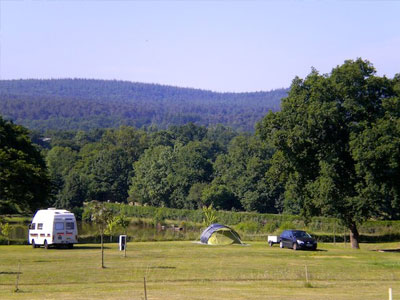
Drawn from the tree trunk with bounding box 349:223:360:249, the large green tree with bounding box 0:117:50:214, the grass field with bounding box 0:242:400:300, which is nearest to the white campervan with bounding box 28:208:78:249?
the grass field with bounding box 0:242:400:300

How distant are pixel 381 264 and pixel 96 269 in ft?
51.6

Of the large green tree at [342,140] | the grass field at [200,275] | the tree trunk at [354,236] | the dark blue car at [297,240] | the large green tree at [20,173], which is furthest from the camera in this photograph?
the large green tree at [20,173]

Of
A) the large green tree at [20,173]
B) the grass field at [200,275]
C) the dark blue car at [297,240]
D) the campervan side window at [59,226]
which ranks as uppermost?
the large green tree at [20,173]

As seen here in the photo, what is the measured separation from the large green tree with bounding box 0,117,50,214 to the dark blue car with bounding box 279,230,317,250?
2202 cm

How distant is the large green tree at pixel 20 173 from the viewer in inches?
2196

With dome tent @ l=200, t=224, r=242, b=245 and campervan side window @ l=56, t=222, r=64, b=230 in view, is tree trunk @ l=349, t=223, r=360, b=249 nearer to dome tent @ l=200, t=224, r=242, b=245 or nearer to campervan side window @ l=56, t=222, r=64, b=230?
dome tent @ l=200, t=224, r=242, b=245

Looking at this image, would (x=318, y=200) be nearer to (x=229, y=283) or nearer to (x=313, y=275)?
(x=313, y=275)

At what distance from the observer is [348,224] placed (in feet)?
165

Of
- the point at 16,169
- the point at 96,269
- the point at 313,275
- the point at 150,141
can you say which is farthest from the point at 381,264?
the point at 150,141

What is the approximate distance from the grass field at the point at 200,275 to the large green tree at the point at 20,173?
14326mm

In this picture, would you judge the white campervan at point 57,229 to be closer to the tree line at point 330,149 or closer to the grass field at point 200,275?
the grass field at point 200,275

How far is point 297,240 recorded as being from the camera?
47875 mm

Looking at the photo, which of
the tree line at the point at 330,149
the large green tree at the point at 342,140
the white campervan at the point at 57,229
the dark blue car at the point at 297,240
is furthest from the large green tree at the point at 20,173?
the dark blue car at the point at 297,240

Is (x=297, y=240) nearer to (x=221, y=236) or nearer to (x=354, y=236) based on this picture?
(x=354, y=236)
